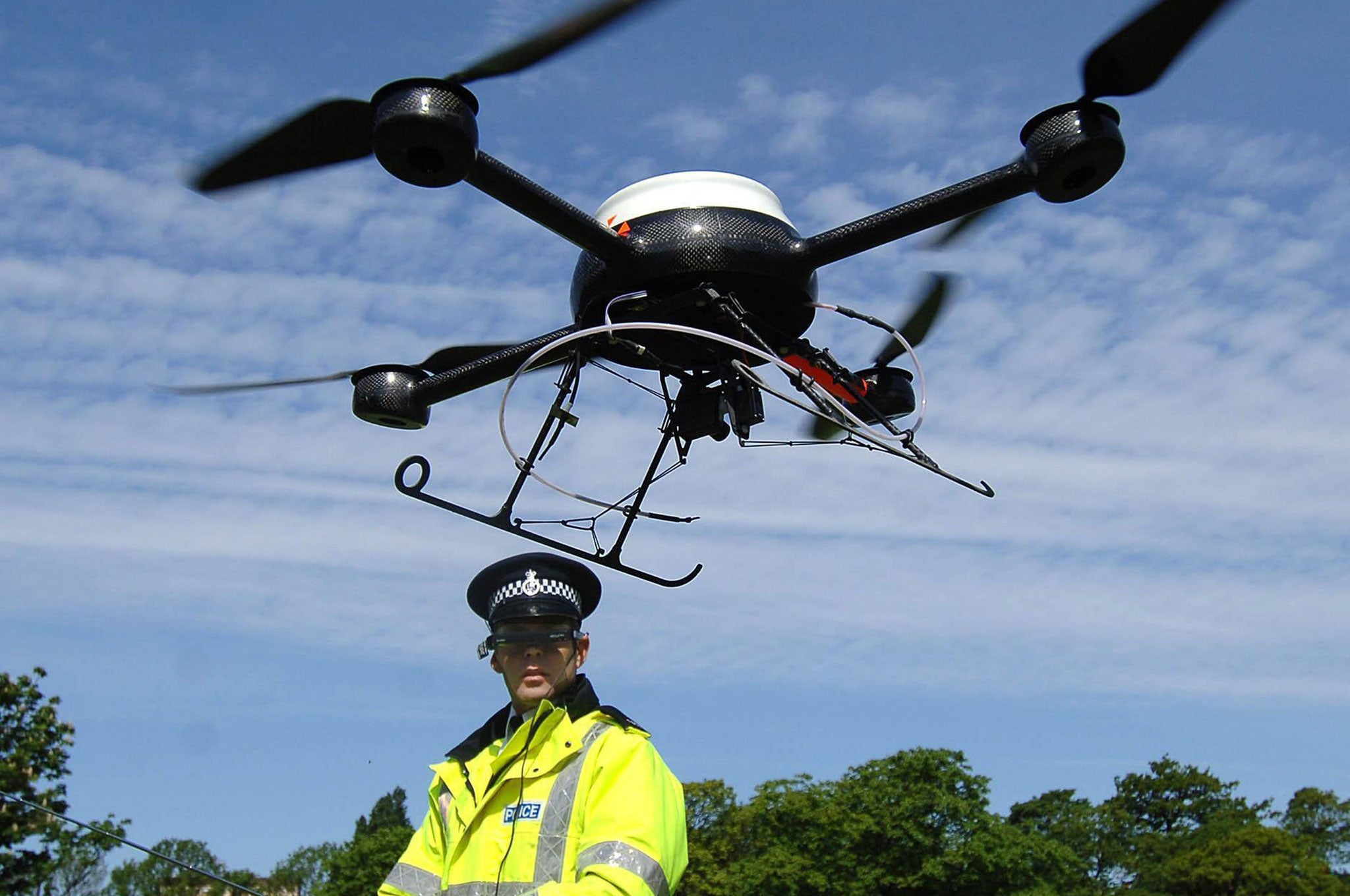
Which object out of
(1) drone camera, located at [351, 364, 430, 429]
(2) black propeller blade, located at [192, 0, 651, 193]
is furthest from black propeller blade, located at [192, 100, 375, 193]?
(1) drone camera, located at [351, 364, 430, 429]

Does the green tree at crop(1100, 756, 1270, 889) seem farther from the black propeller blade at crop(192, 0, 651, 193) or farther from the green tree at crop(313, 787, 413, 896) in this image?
the black propeller blade at crop(192, 0, 651, 193)

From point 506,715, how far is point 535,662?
0.38m

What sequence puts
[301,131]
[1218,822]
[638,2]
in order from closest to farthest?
[638,2]
[301,131]
[1218,822]

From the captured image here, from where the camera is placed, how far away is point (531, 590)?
15.5 ft

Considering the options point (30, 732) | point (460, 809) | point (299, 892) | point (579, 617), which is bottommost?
point (460, 809)

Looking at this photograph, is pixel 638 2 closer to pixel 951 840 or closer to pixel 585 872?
pixel 585 872

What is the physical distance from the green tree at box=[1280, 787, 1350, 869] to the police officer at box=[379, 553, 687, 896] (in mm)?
107374

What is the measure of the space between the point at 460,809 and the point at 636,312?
6.39 ft

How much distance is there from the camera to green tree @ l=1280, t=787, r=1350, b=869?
320 ft

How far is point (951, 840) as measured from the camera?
61.8 m

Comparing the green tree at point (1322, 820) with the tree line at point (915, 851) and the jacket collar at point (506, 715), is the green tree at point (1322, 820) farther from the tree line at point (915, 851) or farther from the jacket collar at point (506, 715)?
the jacket collar at point (506, 715)

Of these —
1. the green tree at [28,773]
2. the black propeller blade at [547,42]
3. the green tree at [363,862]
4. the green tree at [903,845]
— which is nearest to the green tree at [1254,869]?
the green tree at [903,845]

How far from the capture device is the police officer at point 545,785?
3990mm

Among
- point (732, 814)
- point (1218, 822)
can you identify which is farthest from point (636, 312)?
point (1218, 822)
